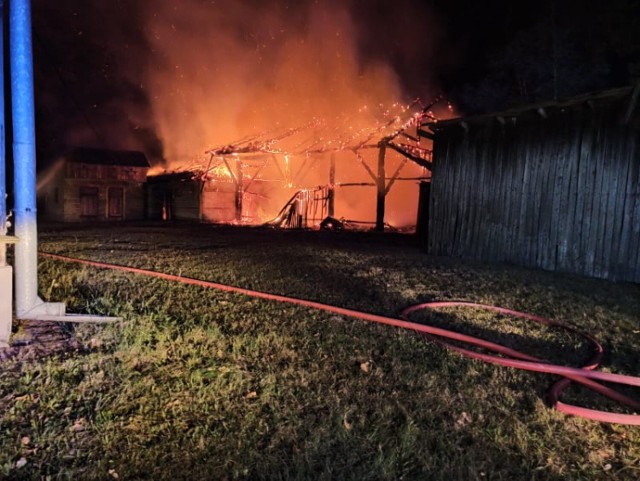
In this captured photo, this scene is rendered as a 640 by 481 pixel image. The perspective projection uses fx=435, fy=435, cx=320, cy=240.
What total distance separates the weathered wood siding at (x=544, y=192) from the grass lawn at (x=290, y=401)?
12.0 ft

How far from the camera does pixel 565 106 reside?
8766 millimetres

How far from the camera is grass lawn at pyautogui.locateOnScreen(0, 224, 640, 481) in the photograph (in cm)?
228

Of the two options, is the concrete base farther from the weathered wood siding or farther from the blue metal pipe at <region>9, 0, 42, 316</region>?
the weathered wood siding

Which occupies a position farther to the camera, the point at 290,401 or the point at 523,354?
the point at 523,354

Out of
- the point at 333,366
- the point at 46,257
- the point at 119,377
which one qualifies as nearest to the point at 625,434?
the point at 333,366

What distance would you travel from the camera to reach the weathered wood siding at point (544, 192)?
820cm

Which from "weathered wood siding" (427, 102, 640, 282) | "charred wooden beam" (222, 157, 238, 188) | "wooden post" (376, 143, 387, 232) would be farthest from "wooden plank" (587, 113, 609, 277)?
"charred wooden beam" (222, 157, 238, 188)

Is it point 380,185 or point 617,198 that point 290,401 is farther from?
point 380,185

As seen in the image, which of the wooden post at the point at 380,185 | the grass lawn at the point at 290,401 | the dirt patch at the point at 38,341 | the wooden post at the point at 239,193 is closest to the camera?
the grass lawn at the point at 290,401

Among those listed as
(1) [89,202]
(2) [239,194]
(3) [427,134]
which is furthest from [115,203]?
(3) [427,134]

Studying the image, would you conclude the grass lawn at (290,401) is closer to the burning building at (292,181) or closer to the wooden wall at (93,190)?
the burning building at (292,181)

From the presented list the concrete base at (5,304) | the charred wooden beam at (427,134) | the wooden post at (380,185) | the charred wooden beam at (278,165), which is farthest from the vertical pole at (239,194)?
the concrete base at (5,304)

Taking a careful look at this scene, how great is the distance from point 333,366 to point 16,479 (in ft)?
6.83

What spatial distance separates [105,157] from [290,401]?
34513mm
